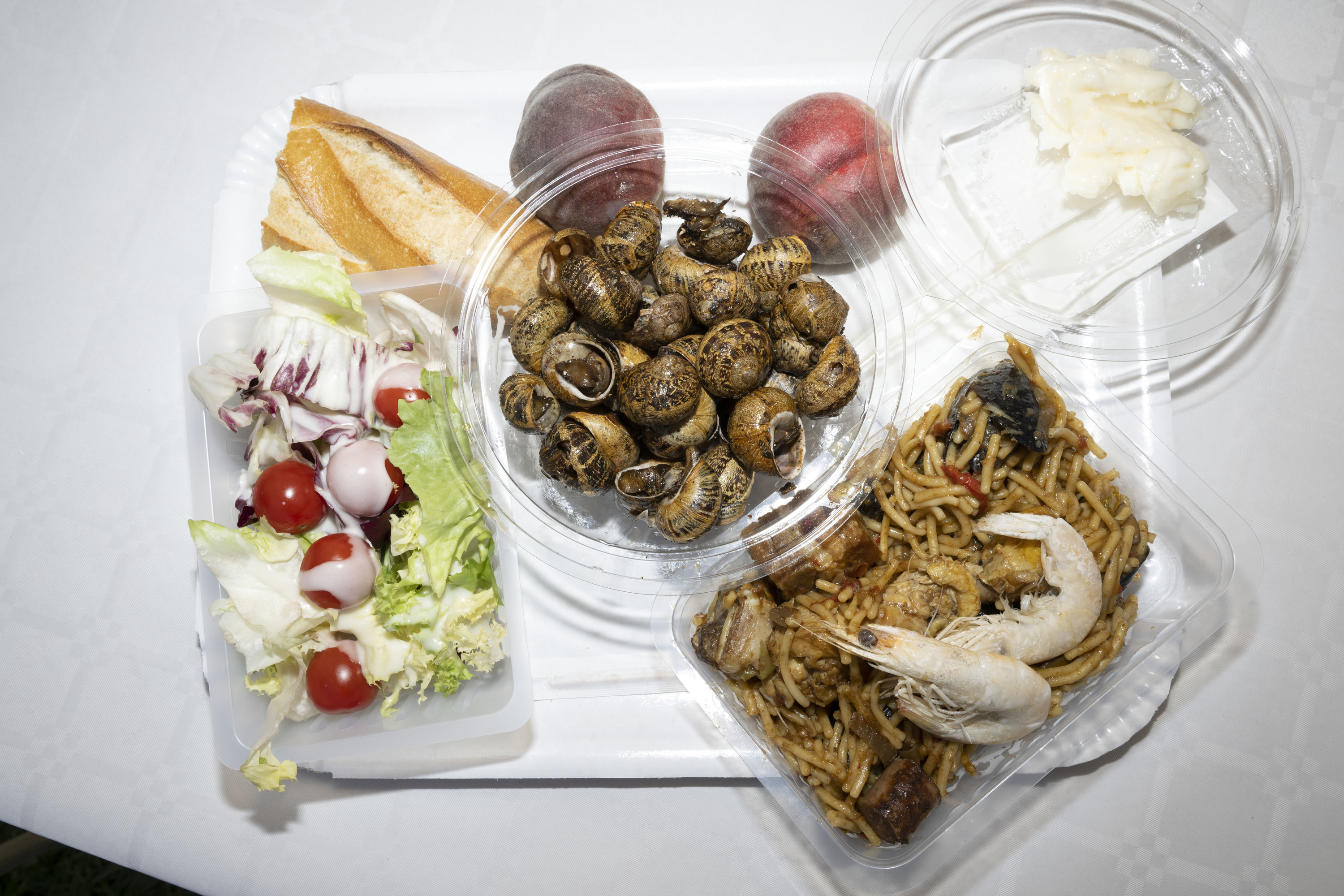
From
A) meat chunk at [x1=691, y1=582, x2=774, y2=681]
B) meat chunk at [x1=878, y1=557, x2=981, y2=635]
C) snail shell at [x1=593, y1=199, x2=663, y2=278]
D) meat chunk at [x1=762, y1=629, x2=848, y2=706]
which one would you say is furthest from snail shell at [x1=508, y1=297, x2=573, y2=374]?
meat chunk at [x1=878, y1=557, x2=981, y2=635]

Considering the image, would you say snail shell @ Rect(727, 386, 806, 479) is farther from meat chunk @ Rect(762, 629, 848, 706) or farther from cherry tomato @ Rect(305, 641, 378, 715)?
cherry tomato @ Rect(305, 641, 378, 715)

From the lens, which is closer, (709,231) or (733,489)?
(733,489)

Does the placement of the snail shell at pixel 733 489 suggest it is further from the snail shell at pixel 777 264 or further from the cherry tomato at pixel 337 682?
the cherry tomato at pixel 337 682

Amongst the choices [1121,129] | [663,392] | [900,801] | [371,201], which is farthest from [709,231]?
[900,801]

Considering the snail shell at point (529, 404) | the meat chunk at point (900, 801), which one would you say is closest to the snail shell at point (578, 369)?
the snail shell at point (529, 404)

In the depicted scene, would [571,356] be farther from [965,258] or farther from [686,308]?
[965,258]

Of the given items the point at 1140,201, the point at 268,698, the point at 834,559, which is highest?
the point at 1140,201

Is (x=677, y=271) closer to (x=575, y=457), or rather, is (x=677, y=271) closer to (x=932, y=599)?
(x=575, y=457)
